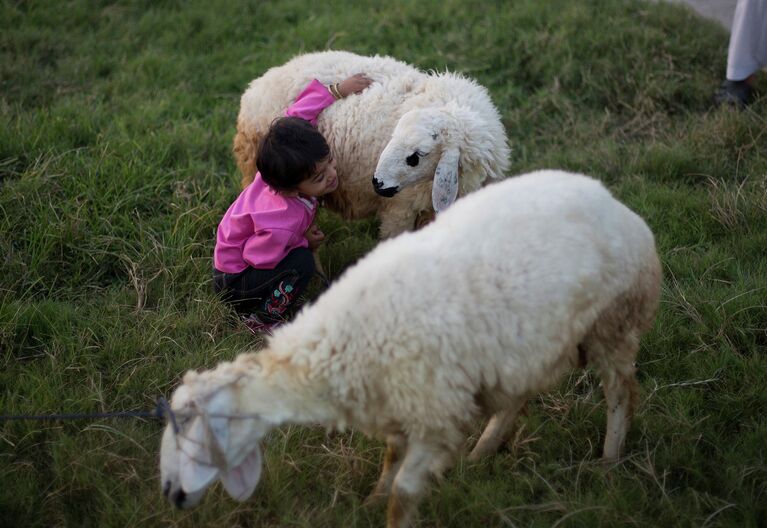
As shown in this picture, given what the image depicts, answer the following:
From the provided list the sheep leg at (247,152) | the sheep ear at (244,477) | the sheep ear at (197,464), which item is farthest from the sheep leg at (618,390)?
the sheep leg at (247,152)

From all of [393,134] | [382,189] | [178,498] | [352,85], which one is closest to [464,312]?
[178,498]

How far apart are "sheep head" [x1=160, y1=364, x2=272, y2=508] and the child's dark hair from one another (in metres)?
1.29

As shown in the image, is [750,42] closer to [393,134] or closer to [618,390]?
[393,134]

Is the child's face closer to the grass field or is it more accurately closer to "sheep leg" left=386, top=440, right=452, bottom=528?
the grass field

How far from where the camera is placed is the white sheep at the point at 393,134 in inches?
145

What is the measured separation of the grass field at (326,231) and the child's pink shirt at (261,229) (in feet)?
1.00

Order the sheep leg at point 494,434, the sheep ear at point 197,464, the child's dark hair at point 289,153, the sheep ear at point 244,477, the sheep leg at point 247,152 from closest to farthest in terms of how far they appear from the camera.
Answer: the sheep ear at point 197,464 < the sheep ear at point 244,477 < the sheep leg at point 494,434 < the child's dark hair at point 289,153 < the sheep leg at point 247,152

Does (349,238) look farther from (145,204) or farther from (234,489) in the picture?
(234,489)

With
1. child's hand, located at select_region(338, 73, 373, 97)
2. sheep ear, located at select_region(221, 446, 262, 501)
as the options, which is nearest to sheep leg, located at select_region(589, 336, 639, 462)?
sheep ear, located at select_region(221, 446, 262, 501)

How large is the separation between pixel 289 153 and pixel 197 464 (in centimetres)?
160

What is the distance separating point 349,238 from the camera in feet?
14.1

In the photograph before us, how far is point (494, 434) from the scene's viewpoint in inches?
120

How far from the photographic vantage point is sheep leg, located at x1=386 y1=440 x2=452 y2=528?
253 centimetres

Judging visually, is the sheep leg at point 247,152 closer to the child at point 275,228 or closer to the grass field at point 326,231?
the grass field at point 326,231
